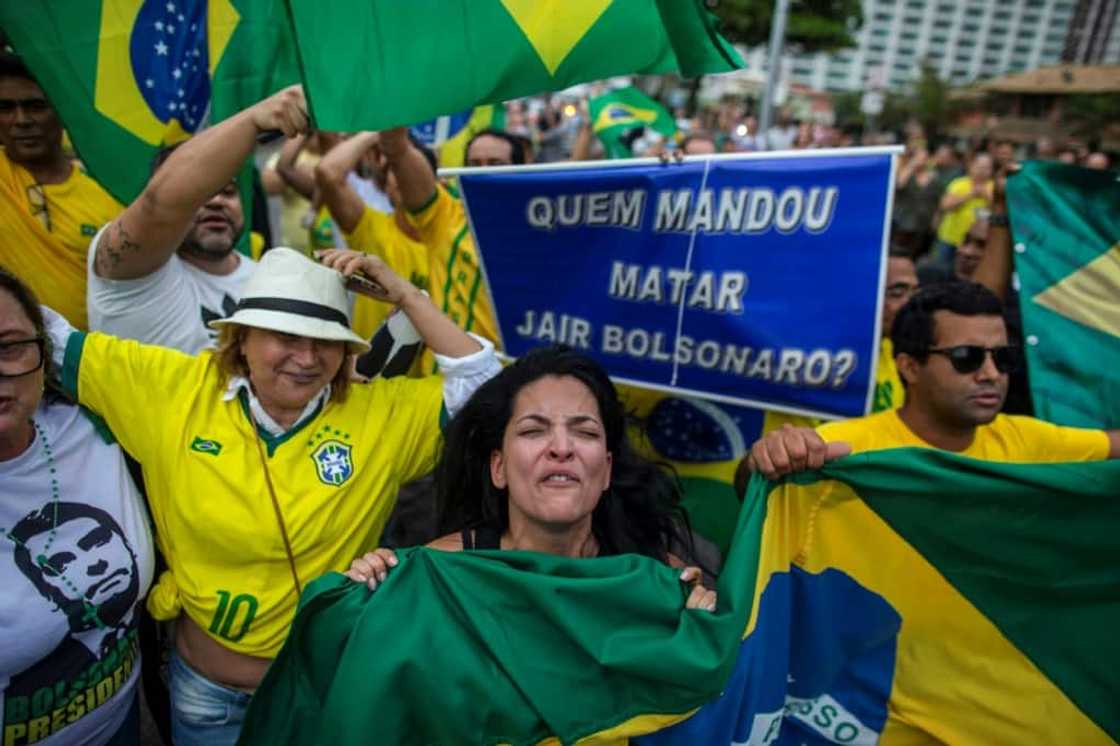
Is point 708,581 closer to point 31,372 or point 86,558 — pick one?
point 86,558

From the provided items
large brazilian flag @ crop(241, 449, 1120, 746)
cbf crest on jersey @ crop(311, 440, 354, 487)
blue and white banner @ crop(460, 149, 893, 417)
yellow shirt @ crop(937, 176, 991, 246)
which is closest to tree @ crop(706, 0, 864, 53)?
yellow shirt @ crop(937, 176, 991, 246)

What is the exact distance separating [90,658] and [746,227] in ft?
7.38

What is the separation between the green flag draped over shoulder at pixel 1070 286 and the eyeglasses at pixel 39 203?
356 cm

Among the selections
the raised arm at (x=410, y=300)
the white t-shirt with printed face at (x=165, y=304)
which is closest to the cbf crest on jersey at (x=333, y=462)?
the raised arm at (x=410, y=300)

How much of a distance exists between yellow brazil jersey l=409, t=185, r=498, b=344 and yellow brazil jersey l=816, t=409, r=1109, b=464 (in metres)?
1.69

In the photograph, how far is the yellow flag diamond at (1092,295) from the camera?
3020 millimetres

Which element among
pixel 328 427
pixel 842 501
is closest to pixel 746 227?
pixel 842 501

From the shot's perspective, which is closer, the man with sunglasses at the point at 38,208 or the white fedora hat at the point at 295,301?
the white fedora hat at the point at 295,301

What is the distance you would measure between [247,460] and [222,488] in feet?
0.29

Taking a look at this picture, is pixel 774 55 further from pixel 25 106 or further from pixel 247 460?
pixel 247 460

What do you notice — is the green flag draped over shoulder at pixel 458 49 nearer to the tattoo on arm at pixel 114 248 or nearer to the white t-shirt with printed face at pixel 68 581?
the tattoo on arm at pixel 114 248

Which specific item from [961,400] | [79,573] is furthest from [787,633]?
[79,573]

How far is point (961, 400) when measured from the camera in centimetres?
250

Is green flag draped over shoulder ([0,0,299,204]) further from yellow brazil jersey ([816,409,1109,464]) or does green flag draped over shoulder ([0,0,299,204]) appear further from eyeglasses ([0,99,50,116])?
yellow brazil jersey ([816,409,1109,464])
